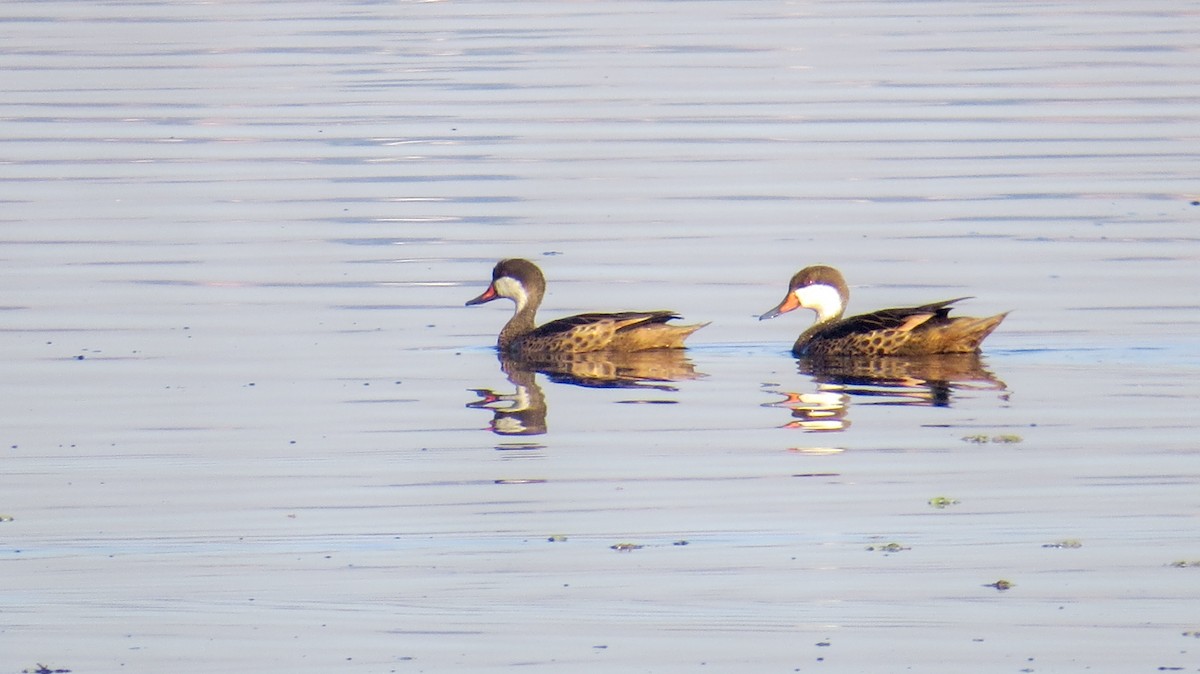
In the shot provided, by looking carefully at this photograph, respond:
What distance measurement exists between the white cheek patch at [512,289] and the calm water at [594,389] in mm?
464

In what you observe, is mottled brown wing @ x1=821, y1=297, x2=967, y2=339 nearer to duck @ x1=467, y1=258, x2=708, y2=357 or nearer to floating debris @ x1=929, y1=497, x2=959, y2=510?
duck @ x1=467, y1=258, x2=708, y2=357

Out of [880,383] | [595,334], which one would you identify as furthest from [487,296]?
[880,383]

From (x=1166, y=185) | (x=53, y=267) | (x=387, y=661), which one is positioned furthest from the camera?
(x=1166, y=185)

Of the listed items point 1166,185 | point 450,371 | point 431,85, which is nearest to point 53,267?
point 450,371

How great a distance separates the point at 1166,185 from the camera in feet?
73.4

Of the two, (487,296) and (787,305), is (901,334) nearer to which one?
(787,305)

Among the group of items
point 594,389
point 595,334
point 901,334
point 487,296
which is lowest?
point 594,389

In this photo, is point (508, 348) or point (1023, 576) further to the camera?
point (508, 348)

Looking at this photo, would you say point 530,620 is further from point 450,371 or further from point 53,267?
point 53,267

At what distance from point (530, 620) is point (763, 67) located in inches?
1086

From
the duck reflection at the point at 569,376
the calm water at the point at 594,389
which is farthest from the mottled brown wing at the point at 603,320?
the calm water at the point at 594,389

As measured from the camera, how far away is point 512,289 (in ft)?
54.3

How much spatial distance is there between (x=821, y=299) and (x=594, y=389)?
2406mm

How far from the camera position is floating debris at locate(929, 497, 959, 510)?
1030 centimetres
